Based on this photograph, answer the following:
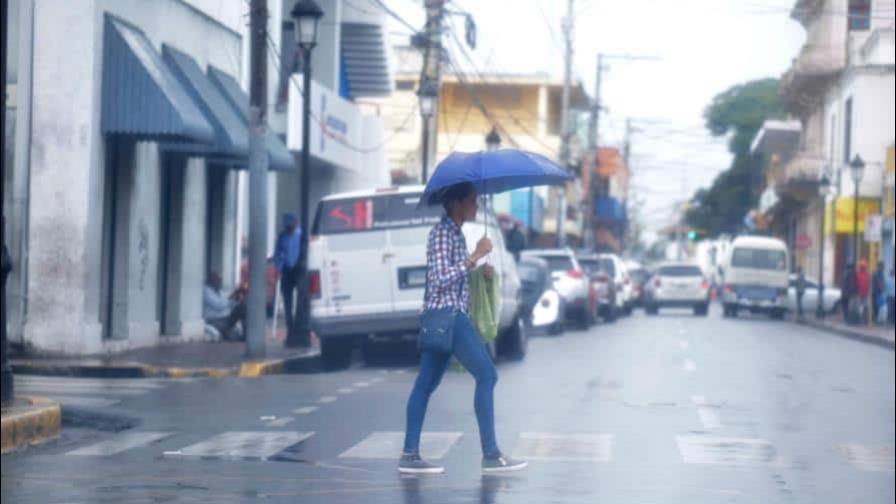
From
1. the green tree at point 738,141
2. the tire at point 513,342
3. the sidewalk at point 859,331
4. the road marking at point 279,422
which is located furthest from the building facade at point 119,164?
the green tree at point 738,141

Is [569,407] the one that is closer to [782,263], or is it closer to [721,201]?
[782,263]

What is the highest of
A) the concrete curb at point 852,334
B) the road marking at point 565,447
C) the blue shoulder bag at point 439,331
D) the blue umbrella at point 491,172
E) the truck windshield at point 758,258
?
the blue umbrella at point 491,172

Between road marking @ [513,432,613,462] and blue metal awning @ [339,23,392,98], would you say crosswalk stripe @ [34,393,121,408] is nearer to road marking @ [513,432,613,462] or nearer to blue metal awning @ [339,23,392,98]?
road marking @ [513,432,613,462]

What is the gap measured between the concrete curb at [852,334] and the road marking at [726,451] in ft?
67.3

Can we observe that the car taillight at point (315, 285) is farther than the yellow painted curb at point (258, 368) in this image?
Yes

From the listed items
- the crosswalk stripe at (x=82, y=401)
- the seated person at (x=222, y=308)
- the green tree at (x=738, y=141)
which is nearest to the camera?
the crosswalk stripe at (x=82, y=401)

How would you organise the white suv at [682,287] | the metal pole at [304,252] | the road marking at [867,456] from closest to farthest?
the road marking at [867,456]
the metal pole at [304,252]
the white suv at [682,287]

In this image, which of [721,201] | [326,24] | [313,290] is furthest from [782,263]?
[721,201]

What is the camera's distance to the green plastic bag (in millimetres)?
10617

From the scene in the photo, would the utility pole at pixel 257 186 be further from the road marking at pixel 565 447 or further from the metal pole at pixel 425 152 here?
the metal pole at pixel 425 152

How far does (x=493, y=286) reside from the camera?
10797 mm

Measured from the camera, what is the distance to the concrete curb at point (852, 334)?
3397 cm

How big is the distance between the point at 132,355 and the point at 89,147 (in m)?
2.80

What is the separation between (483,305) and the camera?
10672mm
